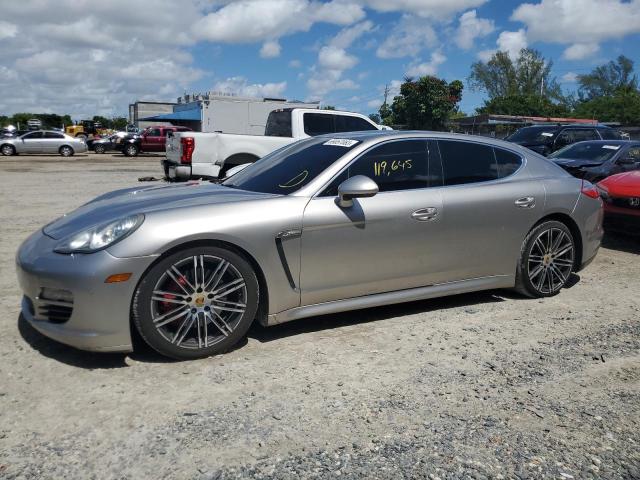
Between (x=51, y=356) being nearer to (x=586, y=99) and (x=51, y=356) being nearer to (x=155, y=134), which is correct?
(x=155, y=134)

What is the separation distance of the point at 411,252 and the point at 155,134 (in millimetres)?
30642

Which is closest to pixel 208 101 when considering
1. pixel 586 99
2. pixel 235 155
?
pixel 235 155

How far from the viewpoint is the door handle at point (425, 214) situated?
4.38 m

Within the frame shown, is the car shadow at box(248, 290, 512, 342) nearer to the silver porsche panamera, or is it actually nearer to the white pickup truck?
the silver porsche panamera

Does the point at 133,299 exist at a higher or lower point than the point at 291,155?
lower

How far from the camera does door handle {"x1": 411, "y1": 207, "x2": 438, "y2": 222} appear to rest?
4.38 meters

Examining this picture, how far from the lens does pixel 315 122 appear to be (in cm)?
1196

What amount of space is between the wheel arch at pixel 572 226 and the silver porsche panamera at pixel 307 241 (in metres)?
0.01

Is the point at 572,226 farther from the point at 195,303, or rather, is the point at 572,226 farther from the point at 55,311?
the point at 55,311

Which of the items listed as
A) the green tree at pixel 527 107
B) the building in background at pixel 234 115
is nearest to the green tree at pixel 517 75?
the green tree at pixel 527 107

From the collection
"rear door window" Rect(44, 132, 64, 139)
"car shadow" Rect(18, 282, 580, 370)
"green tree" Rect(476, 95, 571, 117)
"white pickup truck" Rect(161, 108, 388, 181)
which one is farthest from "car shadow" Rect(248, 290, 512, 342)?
"green tree" Rect(476, 95, 571, 117)

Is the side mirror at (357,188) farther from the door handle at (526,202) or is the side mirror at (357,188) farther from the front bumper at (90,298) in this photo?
the door handle at (526,202)

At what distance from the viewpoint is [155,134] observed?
32.8 meters

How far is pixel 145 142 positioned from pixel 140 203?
30.0 meters
